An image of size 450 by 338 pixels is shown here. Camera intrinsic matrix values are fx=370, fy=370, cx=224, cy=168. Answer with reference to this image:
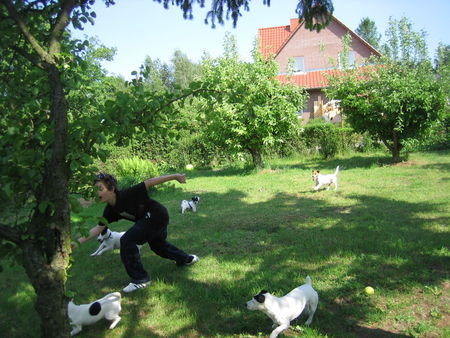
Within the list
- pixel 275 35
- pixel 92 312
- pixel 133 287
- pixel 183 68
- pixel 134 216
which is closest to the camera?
pixel 92 312

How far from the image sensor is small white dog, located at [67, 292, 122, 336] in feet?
11.9

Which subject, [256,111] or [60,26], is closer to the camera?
[60,26]

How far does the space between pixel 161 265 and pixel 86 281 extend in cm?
102

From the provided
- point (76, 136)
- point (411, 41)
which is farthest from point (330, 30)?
point (76, 136)

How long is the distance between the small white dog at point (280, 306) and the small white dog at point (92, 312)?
1.41 metres

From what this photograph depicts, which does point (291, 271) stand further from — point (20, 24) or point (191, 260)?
point (20, 24)

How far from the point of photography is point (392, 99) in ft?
39.2

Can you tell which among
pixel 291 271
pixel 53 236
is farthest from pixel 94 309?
pixel 291 271

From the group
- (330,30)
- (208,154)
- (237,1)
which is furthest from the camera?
(330,30)

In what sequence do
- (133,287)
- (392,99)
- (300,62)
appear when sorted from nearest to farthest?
(133,287), (392,99), (300,62)

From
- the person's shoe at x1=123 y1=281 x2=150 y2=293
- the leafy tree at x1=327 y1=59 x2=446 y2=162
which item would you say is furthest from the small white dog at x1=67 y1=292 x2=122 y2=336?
the leafy tree at x1=327 y1=59 x2=446 y2=162

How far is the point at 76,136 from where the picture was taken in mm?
2574

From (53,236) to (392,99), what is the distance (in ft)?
38.4

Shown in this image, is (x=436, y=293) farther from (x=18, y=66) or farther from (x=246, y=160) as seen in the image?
(x=246, y=160)
